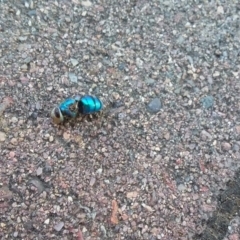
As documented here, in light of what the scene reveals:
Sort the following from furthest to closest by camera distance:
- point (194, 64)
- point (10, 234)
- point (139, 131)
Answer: point (194, 64) → point (139, 131) → point (10, 234)

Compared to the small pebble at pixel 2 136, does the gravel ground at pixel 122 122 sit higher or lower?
higher

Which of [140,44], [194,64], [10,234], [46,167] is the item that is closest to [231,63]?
[194,64]

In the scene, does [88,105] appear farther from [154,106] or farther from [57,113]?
[154,106]

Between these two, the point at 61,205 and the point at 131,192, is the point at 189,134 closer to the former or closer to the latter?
the point at 131,192

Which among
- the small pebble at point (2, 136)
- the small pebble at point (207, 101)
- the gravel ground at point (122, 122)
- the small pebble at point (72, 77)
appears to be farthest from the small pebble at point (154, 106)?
the small pebble at point (2, 136)

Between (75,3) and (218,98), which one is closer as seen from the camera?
(218,98)

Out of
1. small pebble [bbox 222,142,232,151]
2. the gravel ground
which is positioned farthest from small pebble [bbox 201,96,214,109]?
small pebble [bbox 222,142,232,151]

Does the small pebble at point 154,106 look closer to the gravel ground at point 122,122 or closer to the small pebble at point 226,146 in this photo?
the gravel ground at point 122,122
